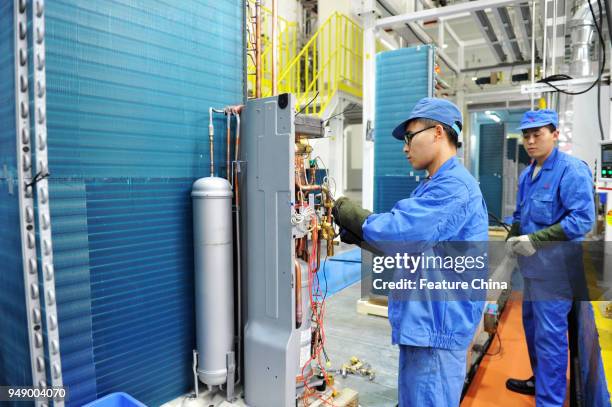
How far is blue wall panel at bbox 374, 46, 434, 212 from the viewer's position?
435cm

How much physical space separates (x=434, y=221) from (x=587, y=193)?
143cm

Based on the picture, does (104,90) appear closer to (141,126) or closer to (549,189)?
(141,126)

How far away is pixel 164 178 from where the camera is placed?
2080 millimetres

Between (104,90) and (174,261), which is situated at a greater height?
(104,90)

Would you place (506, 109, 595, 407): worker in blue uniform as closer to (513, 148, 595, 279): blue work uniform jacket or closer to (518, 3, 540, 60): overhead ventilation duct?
(513, 148, 595, 279): blue work uniform jacket

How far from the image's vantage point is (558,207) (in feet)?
8.32

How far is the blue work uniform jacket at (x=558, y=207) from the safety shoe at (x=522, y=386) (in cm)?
86

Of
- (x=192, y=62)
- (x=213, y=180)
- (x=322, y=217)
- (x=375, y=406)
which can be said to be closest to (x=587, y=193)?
(x=322, y=217)

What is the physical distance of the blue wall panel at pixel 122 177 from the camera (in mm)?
1704

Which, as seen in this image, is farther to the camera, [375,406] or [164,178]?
[375,406]

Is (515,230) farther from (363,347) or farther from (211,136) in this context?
(211,136)

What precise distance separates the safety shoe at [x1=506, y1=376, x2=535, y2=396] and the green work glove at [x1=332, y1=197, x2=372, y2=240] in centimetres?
196

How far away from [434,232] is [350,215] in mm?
410

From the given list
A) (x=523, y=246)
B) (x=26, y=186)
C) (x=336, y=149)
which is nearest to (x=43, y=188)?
(x=26, y=186)
